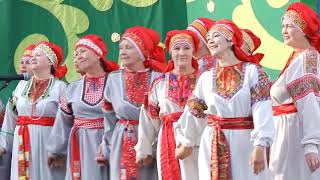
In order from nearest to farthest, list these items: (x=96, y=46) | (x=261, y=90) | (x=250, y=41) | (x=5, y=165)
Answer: (x=261, y=90) < (x=250, y=41) < (x=96, y=46) < (x=5, y=165)

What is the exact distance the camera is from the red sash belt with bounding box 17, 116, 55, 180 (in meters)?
6.71

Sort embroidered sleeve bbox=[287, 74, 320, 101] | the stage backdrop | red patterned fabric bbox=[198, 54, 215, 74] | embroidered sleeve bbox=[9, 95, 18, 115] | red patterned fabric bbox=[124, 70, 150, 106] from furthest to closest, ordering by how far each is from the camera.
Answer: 1. the stage backdrop
2. embroidered sleeve bbox=[9, 95, 18, 115]
3. red patterned fabric bbox=[124, 70, 150, 106]
4. red patterned fabric bbox=[198, 54, 215, 74]
5. embroidered sleeve bbox=[287, 74, 320, 101]

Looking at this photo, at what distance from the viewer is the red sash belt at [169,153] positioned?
5562 mm

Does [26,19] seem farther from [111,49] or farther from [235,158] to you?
[235,158]

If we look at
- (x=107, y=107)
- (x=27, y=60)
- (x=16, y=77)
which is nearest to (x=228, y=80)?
(x=107, y=107)

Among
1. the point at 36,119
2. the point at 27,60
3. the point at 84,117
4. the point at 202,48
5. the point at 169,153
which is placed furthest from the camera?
the point at 27,60

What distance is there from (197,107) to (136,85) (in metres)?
1.19

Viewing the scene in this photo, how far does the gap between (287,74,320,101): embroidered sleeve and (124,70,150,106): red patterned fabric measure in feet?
4.35

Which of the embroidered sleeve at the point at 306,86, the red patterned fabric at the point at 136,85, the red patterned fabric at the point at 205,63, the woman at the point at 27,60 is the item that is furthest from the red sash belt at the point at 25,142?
the embroidered sleeve at the point at 306,86

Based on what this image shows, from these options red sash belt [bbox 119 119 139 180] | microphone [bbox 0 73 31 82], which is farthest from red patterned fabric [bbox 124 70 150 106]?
microphone [bbox 0 73 31 82]

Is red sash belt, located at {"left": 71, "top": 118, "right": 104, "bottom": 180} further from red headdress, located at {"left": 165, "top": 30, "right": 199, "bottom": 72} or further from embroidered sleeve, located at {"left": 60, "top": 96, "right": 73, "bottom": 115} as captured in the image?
red headdress, located at {"left": 165, "top": 30, "right": 199, "bottom": 72}

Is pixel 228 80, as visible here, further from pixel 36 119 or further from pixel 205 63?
pixel 36 119

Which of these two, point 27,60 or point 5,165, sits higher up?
point 27,60

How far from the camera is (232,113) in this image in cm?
477
